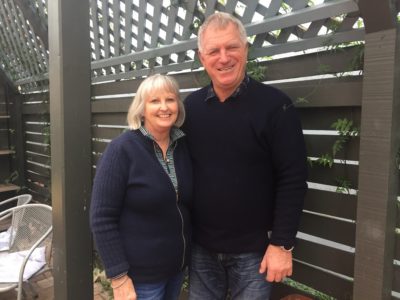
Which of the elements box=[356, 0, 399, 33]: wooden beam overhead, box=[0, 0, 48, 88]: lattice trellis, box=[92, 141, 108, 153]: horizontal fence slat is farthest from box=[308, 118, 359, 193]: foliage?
box=[0, 0, 48, 88]: lattice trellis

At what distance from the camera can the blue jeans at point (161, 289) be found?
1.50 m

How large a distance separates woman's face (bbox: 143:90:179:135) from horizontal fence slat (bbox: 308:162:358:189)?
0.75 m

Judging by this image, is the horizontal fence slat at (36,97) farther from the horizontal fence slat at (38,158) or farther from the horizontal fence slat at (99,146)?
the horizontal fence slat at (99,146)

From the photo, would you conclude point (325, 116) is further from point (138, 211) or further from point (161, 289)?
point (161, 289)

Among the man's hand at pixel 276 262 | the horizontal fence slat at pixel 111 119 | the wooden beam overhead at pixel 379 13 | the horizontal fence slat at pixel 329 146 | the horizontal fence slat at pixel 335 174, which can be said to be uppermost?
the wooden beam overhead at pixel 379 13

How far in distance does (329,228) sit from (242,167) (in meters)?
0.62

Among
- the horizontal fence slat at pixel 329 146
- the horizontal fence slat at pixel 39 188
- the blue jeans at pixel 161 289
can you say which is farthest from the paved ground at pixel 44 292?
the horizontal fence slat at pixel 329 146

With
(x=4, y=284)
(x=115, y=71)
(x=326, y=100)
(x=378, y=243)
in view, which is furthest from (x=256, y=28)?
(x=4, y=284)

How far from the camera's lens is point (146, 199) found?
141cm

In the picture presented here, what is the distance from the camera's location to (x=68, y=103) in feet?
5.96

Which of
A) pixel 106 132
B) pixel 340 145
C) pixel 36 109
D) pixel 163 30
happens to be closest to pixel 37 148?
pixel 36 109

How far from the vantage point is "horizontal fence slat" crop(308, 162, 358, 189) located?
1.62m

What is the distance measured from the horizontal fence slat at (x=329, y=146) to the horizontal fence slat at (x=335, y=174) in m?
0.05

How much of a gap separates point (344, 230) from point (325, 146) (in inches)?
15.9
